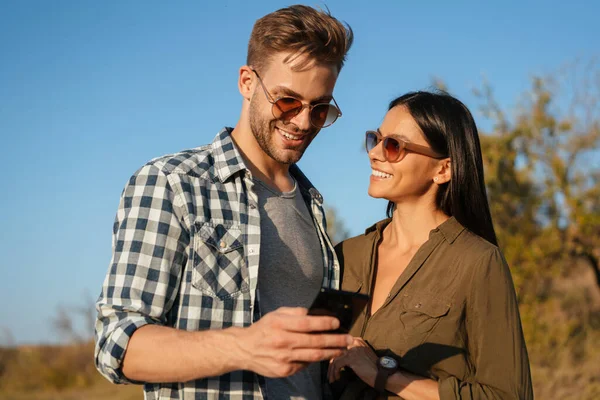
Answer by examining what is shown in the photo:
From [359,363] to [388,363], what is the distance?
0.47 ft

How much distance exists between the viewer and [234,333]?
97.5 inches

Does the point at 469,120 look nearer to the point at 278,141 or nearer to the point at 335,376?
the point at 278,141

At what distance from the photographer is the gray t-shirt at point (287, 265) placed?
10.9 ft

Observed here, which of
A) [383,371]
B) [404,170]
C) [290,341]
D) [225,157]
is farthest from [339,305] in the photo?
[404,170]

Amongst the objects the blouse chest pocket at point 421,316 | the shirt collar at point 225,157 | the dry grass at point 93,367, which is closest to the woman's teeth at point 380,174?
the blouse chest pocket at point 421,316

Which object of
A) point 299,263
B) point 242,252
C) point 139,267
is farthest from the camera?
point 299,263

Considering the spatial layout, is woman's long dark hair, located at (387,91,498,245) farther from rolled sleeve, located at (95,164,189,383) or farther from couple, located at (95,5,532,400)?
rolled sleeve, located at (95,164,189,383)

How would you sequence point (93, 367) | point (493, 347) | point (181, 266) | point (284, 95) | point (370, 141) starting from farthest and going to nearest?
point (93, 367) → point (370, 141) → point (284, 95) → point (493, 347) → point (181, 266)

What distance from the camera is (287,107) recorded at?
12.2 feet

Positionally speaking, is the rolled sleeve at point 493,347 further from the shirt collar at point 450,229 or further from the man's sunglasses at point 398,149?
the man's sunglasses at point 398,149

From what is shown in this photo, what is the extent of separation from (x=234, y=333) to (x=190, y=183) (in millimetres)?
911

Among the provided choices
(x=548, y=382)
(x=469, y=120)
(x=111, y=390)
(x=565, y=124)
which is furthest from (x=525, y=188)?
(x=469, y=120)

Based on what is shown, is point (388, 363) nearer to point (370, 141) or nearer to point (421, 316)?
point (421, 316)

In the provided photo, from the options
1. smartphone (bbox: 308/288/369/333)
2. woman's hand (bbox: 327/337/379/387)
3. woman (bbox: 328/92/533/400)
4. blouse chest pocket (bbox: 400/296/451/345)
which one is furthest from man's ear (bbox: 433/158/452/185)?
smartphone (bbox: 308/288/369/333)
